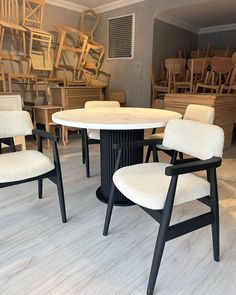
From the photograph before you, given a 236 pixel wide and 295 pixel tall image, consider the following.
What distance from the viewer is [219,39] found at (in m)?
5.87

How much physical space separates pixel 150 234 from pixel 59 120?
991 mm

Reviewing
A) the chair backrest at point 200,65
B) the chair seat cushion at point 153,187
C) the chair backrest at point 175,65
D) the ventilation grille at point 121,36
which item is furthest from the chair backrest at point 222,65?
the chair seat cushion at point 153,187

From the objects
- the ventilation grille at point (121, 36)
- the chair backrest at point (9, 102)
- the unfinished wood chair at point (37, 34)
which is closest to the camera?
the chair backrest at point (9, 102)

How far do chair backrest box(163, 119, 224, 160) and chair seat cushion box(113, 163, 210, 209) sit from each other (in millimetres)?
159

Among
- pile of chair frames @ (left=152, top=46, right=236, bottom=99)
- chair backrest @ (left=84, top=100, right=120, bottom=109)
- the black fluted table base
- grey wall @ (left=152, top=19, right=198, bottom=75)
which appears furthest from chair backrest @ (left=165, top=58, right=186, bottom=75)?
the black fluted table base

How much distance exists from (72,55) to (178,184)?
4456mm

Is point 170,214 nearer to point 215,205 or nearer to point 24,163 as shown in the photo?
point 215,205

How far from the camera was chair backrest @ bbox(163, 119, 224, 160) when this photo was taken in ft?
4.09

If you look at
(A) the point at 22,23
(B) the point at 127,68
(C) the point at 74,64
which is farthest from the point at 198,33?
(A) the point at 22,23

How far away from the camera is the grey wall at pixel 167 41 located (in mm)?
4684

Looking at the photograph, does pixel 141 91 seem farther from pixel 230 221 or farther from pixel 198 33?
pixel 230 221

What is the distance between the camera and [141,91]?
16.0ft

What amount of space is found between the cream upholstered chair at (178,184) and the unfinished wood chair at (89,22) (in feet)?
13.9

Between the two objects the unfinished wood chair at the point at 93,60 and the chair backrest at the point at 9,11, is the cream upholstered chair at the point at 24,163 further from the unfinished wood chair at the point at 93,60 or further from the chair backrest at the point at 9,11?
the unfinished wood chair at the point at 93,60
